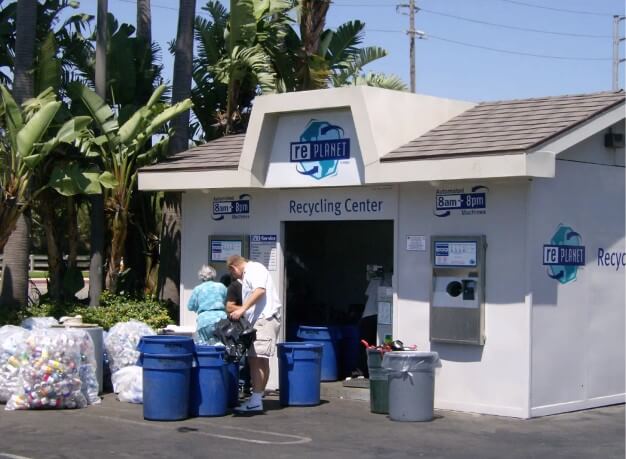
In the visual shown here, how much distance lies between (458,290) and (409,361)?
1.45 m

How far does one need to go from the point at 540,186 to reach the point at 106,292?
28.1ft

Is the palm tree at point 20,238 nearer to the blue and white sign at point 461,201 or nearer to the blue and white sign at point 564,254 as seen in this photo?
the blue and white sign at point 461,201

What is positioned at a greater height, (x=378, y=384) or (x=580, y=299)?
(x=580, y=299)

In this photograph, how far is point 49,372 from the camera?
12.6m

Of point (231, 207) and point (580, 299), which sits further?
point (231, 207)

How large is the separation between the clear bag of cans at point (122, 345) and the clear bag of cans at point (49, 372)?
1450 millimetres

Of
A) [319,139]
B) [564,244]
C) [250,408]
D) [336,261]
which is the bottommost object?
[250,408]

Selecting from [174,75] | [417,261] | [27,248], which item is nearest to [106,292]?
[27,248]

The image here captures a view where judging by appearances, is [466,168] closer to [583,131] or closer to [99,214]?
[583,131]

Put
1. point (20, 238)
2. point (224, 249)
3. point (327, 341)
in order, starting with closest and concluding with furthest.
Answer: point (327, 341), point (224, 249), point (20, 238)

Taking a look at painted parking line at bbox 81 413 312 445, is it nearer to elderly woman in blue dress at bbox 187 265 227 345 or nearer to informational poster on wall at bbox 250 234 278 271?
elderly woman in blue dress at bbox 187 265 227 345

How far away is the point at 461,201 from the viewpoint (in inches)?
519

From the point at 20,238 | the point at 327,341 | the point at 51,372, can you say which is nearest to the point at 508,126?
the point at 327,341

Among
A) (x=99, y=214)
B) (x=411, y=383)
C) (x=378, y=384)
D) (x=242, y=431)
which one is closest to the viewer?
(x=242, y=431)
